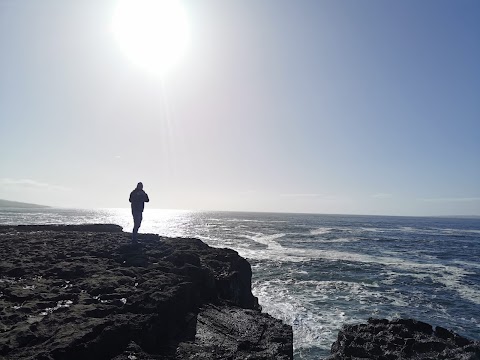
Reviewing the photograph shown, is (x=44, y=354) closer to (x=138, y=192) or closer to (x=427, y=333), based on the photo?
(x=427, y=333)

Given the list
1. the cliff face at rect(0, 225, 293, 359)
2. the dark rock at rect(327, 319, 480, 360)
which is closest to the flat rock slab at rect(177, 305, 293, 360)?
the cliff face at rect(0, 225, 293, 359)

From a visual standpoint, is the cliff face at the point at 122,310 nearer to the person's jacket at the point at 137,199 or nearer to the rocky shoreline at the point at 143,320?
the rocky shoreline at the point at 143,320

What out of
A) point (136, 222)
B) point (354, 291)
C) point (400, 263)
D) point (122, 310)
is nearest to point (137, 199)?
point (136, 222)

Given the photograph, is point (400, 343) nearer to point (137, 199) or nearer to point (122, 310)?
point (122, 310)

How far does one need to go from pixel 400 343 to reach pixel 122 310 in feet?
23.5

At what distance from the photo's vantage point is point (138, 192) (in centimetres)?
1730

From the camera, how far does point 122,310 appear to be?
7.90 metres

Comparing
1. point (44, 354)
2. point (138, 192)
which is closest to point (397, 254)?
point (138, 192)

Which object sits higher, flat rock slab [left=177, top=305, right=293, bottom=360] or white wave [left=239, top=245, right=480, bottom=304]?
flat rock slab [left=177, top=305, right=293, bottom=360]

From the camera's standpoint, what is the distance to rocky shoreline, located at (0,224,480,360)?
6527 mm

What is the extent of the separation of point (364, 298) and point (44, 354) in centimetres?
2040

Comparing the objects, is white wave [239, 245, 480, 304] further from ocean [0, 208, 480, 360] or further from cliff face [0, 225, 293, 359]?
cliff face [0, 225, 293, 359]

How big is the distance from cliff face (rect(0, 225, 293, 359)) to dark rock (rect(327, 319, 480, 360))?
1.77 meters

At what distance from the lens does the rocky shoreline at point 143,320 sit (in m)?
6.53
